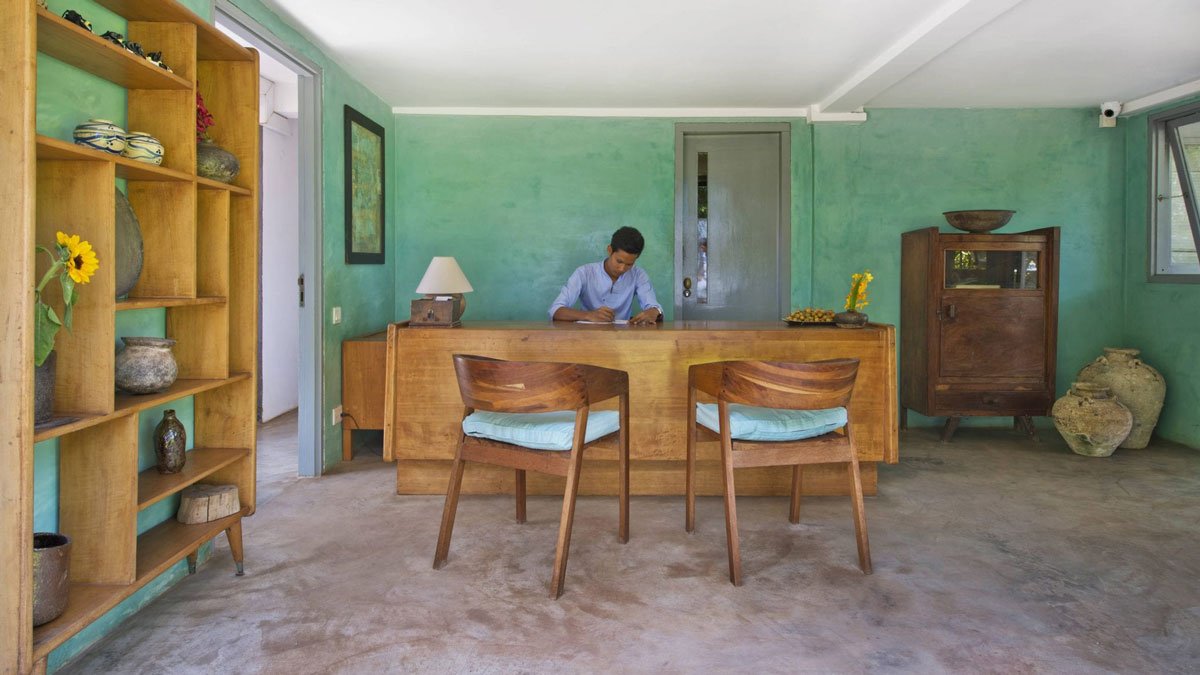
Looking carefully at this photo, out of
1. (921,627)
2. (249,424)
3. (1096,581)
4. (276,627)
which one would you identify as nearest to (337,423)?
(249,424)

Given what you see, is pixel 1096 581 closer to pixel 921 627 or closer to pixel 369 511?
pixel 921 627

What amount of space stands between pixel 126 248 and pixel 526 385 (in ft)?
4.40

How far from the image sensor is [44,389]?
2.05m

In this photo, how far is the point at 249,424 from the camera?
3049 mm

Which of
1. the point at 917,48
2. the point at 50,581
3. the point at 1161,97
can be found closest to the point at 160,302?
the point at 50,581

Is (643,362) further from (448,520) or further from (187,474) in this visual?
(187,474)

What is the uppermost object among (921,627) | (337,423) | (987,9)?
(987,9)

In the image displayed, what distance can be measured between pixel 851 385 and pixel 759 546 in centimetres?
89

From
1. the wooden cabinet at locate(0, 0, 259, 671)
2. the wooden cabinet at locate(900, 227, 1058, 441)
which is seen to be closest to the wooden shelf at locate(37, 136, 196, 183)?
the wooden cabinet at locate(0, 0, 259, 671)

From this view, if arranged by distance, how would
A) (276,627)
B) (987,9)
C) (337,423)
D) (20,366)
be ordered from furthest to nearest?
1. (337,423)
2. (987,9)
3. (276,627)
4. (20,366)

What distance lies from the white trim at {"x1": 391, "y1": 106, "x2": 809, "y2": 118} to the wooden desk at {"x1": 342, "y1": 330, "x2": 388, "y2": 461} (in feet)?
6.69

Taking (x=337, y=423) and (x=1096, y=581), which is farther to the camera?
(x=337, y=423)

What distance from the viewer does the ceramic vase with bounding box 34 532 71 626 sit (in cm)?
204

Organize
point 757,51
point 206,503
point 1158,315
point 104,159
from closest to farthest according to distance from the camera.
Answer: point 104,159 < point 206,503 < point 757,51 < point 1158,315
